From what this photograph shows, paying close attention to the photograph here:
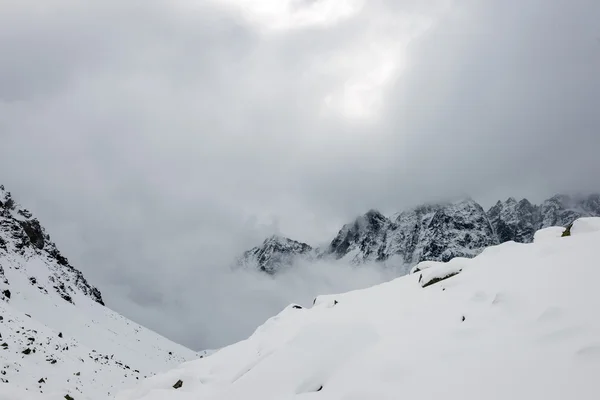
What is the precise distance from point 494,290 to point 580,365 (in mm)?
4784

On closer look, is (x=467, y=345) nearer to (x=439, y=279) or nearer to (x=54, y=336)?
(x=439, y=279)

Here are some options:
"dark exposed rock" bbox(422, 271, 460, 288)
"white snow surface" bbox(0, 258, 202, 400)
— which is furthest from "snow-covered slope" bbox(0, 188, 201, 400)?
"dark exposed rock" bbox(422, 271, 460, 288)

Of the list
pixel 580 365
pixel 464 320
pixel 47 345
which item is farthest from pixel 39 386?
pixel 580 365

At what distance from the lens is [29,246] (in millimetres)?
70562

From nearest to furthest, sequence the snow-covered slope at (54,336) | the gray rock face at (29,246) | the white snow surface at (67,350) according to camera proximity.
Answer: the white snow surface at (67,350) < the snow-covered slope at (54,336) < the gray rock face at (29,246)

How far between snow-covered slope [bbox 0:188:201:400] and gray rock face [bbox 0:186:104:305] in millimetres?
190

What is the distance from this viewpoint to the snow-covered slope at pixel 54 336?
2127 centimetres

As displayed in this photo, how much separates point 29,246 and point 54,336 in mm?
48591

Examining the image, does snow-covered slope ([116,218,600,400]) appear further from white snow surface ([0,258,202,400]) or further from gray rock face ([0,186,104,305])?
gray rock face ([0,186,104,305])

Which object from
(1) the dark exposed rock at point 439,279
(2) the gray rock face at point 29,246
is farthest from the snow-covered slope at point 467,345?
(2) the gray rock face at point 29,246

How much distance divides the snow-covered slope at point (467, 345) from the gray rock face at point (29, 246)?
49.0 meters

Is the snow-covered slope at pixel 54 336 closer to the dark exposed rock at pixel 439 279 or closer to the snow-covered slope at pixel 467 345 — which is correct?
the snow-covered slope at pixel 467 345

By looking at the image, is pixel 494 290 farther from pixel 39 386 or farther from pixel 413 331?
pixel 39 386

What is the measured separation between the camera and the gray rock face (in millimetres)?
60438
